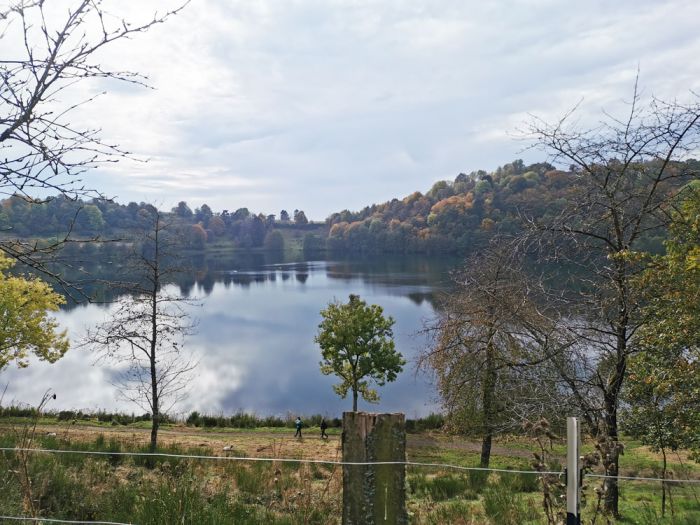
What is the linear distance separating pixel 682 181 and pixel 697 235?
3.89 ft

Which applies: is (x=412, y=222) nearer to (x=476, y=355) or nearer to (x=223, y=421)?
(x=223, y=421)

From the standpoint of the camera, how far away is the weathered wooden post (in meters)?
2.64

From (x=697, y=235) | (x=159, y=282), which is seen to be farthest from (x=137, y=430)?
(x=697, y=235)

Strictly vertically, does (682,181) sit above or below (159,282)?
above

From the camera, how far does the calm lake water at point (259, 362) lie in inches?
1204

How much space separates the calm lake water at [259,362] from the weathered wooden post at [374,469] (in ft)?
32.9

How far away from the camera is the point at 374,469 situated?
2.64m

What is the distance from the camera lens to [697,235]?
7.50 meters

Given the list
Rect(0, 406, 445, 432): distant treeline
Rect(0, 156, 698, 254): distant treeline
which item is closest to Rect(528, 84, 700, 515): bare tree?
Rect(0, 406, 445, 432): distant treeline

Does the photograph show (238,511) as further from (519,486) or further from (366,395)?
(366,395)

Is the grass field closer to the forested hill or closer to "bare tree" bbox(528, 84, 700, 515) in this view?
"bare tree" bbox(528, 84, 700, 515)

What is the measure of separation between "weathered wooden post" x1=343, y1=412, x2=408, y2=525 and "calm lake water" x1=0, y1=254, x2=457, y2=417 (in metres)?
10.0

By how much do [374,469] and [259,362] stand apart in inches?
1530

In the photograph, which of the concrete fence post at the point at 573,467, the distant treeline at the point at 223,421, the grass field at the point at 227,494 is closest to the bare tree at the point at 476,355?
the grass field at the point at 227,494
